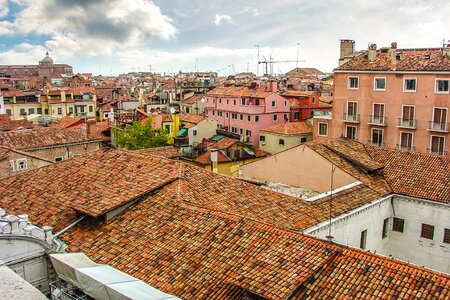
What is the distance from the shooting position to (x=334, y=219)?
17.5 m

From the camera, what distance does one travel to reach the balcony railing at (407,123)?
3662 cm

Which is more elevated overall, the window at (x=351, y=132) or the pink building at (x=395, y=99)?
the pink building at (x=395, y=99)

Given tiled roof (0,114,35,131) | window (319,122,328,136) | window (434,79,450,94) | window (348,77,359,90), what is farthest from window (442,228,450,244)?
tiled roof (0,114,35,131)

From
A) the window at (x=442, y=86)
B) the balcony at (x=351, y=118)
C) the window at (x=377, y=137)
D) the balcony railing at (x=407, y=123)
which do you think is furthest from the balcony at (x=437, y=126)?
the balcony at (x=351, y=118)

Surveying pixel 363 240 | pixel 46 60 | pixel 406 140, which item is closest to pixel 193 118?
pixel 406 140

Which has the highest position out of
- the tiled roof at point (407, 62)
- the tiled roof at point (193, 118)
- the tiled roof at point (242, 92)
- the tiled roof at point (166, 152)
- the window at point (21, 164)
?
the tiled roof at point (407, 62)

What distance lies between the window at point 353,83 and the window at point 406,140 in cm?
563

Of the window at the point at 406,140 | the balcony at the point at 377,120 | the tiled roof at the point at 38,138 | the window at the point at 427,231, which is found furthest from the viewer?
the balcony at the point at 377,120

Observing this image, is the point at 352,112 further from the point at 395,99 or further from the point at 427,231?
the point at 427,231

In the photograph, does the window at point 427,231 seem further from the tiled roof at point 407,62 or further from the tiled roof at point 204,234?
the tiled roof at point 407,62

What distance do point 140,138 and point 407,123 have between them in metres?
25.3

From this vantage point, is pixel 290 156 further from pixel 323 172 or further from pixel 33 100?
pixel 33 100

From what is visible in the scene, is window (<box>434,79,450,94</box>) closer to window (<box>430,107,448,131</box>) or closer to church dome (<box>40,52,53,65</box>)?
window (<box>430,107,448,131</box>)

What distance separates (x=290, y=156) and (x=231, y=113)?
107 ft
